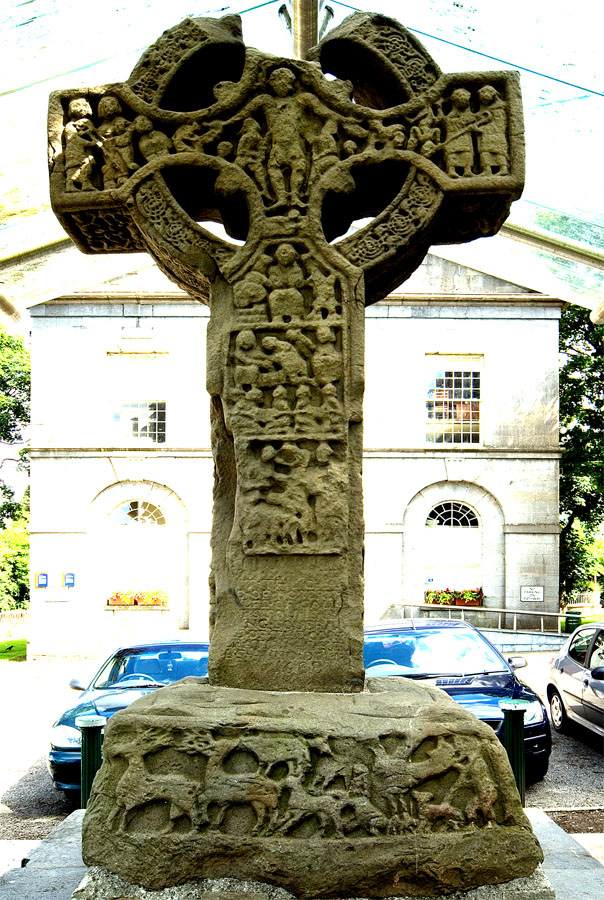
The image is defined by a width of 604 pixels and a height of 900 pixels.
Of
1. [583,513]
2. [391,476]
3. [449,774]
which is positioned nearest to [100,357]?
[391,476]

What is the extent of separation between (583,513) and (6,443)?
769 inches

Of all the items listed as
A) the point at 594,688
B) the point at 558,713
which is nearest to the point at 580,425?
the point at 558,713

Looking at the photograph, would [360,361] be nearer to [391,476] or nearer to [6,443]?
[391,476]

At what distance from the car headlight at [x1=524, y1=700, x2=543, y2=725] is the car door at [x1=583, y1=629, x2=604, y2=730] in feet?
4.27

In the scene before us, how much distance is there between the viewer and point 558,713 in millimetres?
11328

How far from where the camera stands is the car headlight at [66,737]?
7.83 metres

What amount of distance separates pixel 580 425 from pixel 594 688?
15.6 meters

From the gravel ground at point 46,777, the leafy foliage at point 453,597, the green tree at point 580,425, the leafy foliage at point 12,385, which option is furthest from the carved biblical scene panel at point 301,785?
the leafy foliage at point 12,385

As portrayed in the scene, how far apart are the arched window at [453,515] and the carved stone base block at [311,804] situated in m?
17.7

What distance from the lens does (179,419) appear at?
20.2m

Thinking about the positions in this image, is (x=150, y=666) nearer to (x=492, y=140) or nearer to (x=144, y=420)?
(x=492, y=140)

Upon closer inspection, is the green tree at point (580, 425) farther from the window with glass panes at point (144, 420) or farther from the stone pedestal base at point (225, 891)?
the stone pedestal base at point (225, 891)

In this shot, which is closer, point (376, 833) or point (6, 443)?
point (376, 833)

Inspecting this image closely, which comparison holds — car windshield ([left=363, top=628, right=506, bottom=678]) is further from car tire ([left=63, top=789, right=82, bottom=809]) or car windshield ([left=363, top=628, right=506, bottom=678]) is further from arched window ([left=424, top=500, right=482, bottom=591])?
arched window ([left=424, top=500, right=482, bottom=591])
